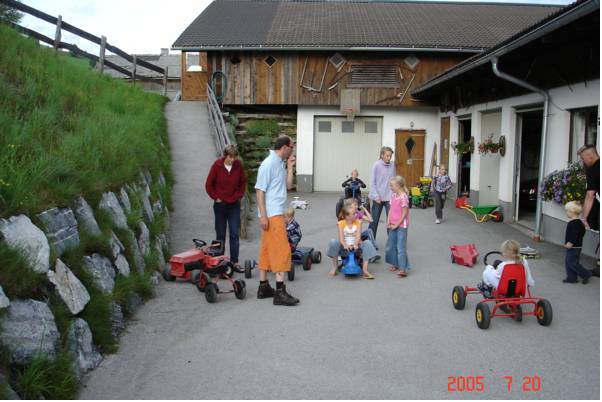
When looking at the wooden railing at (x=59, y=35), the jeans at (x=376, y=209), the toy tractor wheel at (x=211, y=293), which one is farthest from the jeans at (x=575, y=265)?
the wooden railing at (x=59, y=35)

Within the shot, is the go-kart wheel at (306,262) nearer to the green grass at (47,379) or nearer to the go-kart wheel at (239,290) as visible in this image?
the go-kart wheel at (239,290)

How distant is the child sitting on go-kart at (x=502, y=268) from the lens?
654 cm

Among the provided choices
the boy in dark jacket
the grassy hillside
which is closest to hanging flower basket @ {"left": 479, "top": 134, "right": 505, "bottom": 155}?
the boy in dark jacket

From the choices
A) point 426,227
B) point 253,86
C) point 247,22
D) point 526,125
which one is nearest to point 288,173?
point 426,227

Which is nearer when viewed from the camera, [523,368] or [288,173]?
[523,368]

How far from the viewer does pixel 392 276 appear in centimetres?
888

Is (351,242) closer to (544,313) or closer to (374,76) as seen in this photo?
(544,313)

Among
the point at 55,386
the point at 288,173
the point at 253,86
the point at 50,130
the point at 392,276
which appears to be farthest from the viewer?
the point at 253,86

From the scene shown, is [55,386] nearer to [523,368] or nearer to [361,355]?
[361,355]

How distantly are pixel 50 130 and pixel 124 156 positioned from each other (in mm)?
1361

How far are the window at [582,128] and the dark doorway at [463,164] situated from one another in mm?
7047

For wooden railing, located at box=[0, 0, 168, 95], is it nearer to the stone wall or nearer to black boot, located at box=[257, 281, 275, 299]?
the stone wall

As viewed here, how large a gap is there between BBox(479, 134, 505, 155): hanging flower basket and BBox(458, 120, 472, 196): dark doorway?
307 centimetres

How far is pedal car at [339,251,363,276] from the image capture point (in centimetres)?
861
